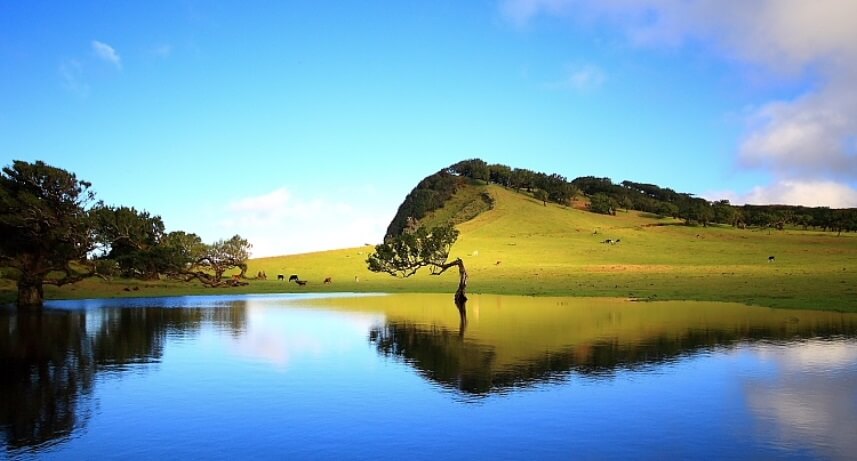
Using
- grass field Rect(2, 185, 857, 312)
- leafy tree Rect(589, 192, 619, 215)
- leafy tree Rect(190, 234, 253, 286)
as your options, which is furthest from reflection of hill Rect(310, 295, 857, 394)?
leafy tree Rect(589, 192, 619, 215)

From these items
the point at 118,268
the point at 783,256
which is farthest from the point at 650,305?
the point at 783,256

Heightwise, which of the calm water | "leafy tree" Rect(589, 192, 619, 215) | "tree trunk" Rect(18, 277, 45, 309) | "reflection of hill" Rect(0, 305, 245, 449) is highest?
"leafy tree" Rect(589, 192, 619, 215)

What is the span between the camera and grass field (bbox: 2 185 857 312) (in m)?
56.8

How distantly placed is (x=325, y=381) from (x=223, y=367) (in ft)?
16.5

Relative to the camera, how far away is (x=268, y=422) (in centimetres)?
1588

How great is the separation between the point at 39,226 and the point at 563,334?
4242 cm

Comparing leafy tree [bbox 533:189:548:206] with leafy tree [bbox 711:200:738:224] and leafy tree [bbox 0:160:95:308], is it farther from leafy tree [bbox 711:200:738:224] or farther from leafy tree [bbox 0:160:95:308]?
leafy tree [bbox 0:160:95:308]

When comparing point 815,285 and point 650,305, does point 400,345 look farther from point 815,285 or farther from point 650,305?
point 815,285

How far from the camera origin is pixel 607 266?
86.4m

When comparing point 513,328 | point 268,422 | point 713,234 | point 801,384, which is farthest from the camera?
point 713,234

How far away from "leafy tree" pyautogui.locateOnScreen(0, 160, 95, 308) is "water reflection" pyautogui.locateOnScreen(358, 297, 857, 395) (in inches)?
1123

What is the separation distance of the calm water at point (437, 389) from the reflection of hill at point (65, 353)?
0.11 m

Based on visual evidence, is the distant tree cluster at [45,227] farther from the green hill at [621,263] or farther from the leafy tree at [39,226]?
the green hill at [621,263]

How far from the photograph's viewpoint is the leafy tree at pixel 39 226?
50.7 metres
